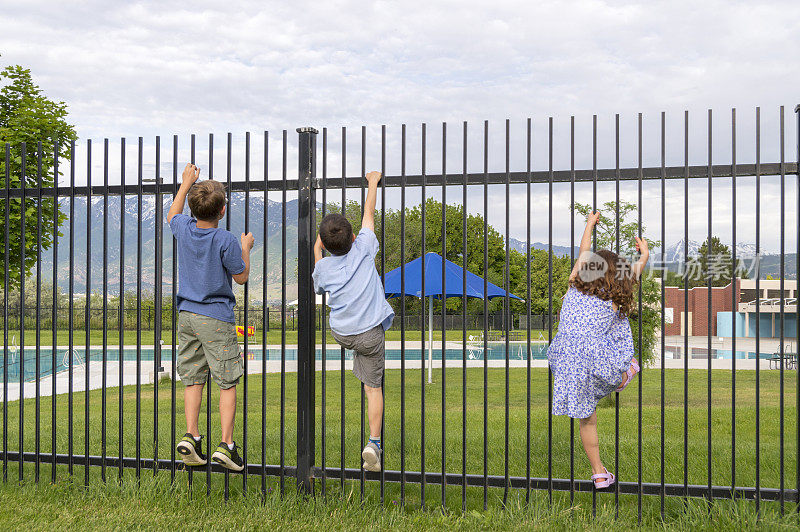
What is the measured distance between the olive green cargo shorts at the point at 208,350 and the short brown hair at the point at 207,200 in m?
0.68

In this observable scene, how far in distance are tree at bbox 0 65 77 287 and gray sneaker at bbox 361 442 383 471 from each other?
275 inches

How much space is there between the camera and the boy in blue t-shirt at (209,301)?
4.30 m

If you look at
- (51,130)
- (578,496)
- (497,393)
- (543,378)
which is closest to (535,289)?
(543,378)

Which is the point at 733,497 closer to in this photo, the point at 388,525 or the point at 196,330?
the point at 388,525

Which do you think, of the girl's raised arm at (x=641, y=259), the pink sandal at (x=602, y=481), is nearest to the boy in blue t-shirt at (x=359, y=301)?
the pink sandal at (x=602, y=481)

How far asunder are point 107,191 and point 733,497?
16.4 ft

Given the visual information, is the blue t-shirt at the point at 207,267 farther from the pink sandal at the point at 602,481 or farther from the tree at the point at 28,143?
the tree at the point at 28,143

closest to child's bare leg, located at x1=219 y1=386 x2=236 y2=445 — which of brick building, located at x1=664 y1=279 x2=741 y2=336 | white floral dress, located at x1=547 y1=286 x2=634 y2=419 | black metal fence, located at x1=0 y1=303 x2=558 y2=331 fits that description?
white floral dress, located at x1=547 y1=286 x2=634 y2=419

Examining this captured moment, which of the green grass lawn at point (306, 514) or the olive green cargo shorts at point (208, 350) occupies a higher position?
the olive green cargo shorts at point (208, 350)

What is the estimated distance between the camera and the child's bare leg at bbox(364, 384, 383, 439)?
424 centimetres

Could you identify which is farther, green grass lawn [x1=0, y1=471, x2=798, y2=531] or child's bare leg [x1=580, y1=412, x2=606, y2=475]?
child's bare leg [x1=580, y1=412, x2=606, y2=475]

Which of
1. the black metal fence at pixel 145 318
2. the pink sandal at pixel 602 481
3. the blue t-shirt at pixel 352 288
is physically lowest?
the black metal fence at pixel 145 318

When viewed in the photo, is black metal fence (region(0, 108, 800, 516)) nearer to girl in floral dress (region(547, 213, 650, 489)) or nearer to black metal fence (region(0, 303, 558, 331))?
girl in floral dress (region(547, 213, 650, 489))

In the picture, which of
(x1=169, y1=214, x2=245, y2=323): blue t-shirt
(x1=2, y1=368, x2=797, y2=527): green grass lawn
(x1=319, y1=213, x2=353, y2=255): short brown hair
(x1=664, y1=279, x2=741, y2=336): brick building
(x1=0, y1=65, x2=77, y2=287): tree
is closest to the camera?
(x1=319, y1=213, x2=353, y2=255): short brown hair
